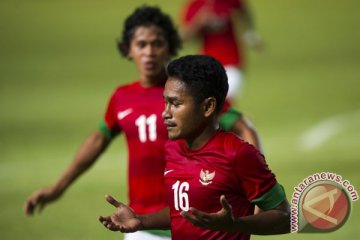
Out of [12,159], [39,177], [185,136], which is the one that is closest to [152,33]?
[185,136]

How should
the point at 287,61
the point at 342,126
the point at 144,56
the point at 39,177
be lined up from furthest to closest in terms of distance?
the point at 287,61, the point at 342,126, the point at 39,177, the point at 144,56

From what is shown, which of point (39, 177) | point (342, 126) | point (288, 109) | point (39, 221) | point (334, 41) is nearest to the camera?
point (39, 221)

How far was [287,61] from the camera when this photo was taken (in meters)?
25.6

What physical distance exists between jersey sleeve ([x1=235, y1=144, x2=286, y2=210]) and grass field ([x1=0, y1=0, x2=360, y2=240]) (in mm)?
4481

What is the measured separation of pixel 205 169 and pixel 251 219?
18.4 inches

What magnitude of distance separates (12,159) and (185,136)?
31.1 ft

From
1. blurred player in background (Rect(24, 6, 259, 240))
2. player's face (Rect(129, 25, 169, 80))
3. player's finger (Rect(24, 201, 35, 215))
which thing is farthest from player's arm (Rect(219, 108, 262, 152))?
player's finger (Rect(24, 201, 35, 215))

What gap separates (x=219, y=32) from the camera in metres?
14.3

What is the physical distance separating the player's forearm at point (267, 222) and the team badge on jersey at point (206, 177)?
14.5 inches

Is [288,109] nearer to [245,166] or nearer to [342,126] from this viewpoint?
[342,126]

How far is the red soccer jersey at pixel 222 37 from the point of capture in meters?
14.2

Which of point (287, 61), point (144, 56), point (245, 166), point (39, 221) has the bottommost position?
point (39, 221)

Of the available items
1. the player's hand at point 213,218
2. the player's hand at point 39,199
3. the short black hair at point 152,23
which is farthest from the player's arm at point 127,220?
the short black hair at point 152,23

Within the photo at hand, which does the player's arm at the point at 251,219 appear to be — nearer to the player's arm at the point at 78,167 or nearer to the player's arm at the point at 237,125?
the player's arm at the point at 237,125
